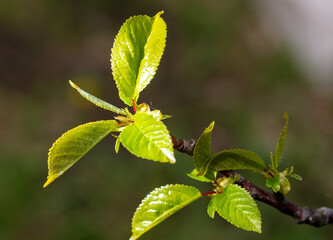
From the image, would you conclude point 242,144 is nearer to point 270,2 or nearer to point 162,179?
point 162,179

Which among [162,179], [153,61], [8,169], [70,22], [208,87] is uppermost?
[70,22]

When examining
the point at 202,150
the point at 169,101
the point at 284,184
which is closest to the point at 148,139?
the point at 202,150

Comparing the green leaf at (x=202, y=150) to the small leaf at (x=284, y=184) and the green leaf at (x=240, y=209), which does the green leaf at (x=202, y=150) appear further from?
the small leaf at (x=284, y=184)

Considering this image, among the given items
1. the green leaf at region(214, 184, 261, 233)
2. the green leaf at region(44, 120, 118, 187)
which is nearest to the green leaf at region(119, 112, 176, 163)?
the green leaf at region(44, 120, 118, 187)

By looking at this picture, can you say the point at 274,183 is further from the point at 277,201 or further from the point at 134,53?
the point at 134,53

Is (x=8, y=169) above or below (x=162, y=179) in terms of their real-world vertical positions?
above

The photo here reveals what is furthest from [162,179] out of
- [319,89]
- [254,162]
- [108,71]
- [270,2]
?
[270,2]

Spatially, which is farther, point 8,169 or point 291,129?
point 291,129
